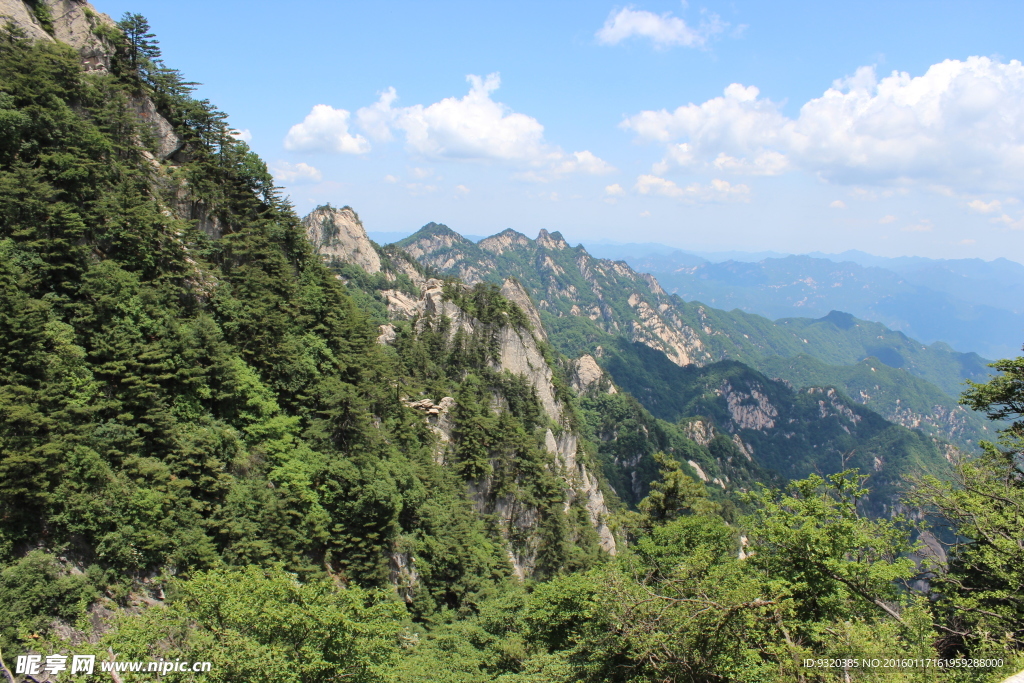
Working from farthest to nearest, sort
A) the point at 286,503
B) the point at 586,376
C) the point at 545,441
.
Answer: the point at 586,376 → the point at 545,441 → the point at 286,503

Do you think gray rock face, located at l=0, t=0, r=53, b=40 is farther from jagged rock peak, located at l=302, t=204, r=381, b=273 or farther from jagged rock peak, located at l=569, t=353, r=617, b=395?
jagged rock peak, located at l=569, t=353, r=617, b=395

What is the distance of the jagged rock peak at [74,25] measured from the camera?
1194 inches

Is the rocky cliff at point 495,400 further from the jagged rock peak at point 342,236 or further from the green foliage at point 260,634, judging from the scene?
the green foliage at point 260,634

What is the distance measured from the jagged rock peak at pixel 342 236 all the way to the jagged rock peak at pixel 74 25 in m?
68.1

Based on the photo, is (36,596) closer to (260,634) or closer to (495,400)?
(260,634)

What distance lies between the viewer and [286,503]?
82.8 ft

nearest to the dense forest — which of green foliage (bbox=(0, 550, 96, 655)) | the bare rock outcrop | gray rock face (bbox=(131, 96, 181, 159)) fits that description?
green foliage (bbox=(0, 550, 96, 655))

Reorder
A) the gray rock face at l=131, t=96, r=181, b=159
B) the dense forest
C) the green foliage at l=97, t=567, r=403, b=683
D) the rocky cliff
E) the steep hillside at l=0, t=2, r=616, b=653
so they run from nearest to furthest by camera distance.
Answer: the green foliage at l=97, t=567, r=403, b=683 < the dense forest < the steep hillside at l=0, t=2, r=616, b=653 < the gray rock face at l=131, t=96, r=181, b=159 < the rocky cliff

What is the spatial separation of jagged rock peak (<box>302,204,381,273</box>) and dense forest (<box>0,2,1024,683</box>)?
66.1 metres

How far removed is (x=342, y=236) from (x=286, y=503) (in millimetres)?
91446

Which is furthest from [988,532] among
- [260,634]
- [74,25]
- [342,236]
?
[342,236]

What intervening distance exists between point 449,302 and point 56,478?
52453 millimetres

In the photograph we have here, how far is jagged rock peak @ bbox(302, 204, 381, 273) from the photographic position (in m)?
105

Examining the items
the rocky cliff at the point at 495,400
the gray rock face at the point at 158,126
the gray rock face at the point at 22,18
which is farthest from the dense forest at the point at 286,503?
the gray rock face at the point at 22,18
